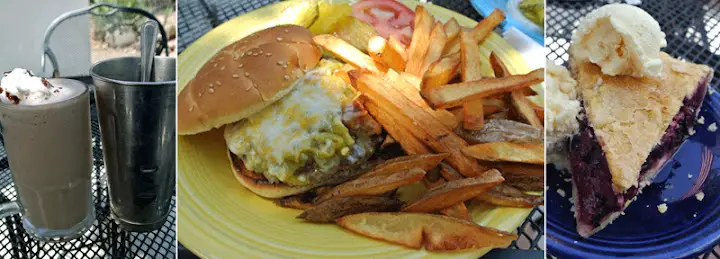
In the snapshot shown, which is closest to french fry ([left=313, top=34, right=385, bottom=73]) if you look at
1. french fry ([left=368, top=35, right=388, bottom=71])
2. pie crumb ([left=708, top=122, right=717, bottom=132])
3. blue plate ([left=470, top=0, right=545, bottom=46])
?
french fry ([left=368, top=35, right=388, bottom=71])

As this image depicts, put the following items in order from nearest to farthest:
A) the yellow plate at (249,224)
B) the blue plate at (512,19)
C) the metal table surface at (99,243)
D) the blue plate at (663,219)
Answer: the yellow plate at (249,224) < the blue plate at (512,19) < the blue plate at (663,219) < the metal table surface at (99,243)

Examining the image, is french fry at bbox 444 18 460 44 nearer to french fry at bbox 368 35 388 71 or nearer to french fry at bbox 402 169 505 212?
french fry at bbox 368 35 388 71

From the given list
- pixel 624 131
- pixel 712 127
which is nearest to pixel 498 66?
pixel 624 131

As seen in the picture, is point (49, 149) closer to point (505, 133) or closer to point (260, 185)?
point (260, 185)

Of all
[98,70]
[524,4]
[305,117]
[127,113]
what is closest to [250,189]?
[305,117]

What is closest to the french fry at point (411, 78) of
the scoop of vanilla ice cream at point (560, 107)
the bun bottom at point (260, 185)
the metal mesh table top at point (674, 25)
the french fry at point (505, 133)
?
the french fry at point (505, 133)

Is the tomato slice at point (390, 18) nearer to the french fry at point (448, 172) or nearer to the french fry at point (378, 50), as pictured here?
the french fry at point (378, 50)
